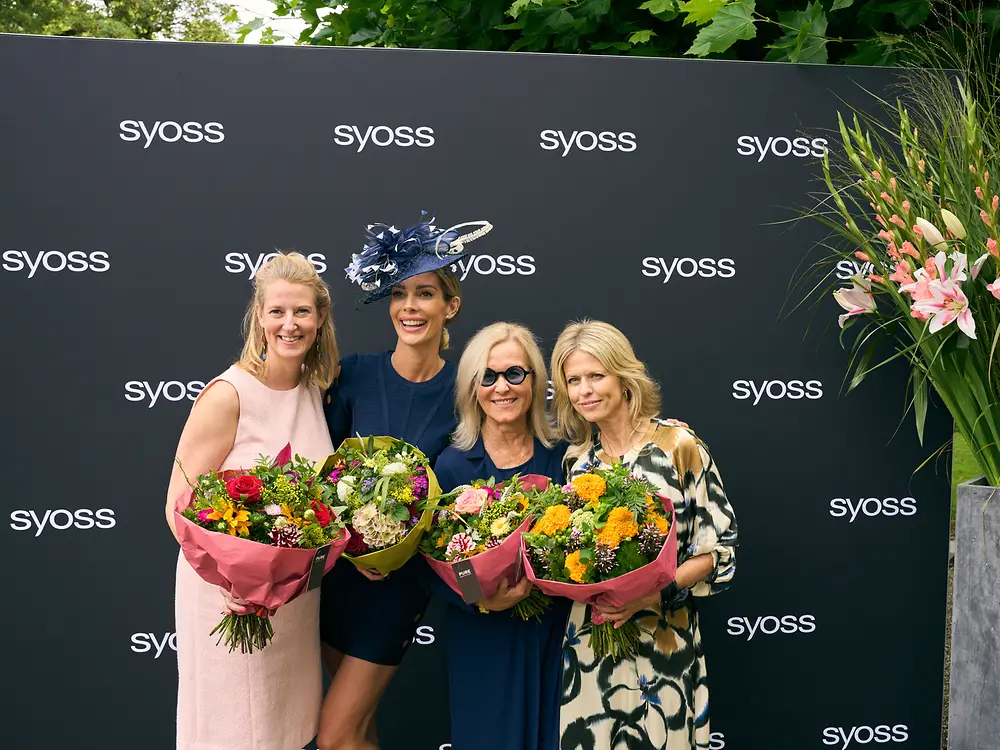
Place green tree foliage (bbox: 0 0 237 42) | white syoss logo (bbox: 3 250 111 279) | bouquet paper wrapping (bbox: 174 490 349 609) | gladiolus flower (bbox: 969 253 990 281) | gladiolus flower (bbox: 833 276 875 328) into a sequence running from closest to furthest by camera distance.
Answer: bouquet paper wrapping (bbox: 174 490 349 609)
gladiolus flower (bbox: 969 253 990 281)
gladiolus flower (bbox: 833 276 875 328)
white syoss logo (bbox: 3 250 111 279)
green tree foliage (bbox: 0 0 237 42)

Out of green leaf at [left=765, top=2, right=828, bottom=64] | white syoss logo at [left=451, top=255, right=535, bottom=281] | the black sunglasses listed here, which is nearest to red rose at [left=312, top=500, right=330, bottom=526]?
the black sunglasses

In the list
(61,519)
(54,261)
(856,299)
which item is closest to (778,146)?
(856,299)

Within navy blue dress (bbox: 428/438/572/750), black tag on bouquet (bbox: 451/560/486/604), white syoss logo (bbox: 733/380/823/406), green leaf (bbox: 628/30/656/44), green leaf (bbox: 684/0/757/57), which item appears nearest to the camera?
black tag on bouquet (bbox: 451/560/486/604)

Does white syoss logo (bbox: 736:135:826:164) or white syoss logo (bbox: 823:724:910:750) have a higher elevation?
white syoss logo (bbox: 736:135:826:164)

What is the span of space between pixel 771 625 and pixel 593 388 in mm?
1659

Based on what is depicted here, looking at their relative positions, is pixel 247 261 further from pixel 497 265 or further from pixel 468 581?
pixel 468 581

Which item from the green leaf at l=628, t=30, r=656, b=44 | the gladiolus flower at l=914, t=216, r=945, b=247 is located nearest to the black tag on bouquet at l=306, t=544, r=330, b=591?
the gladiolus flower at l=914, t=216, r=945, b=247

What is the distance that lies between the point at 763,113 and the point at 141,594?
3154 millimetres

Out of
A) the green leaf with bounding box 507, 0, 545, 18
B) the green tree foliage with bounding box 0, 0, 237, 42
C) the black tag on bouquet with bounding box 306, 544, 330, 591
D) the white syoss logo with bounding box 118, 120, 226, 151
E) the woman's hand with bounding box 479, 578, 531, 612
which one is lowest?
the woman's hand with bounding box 479, 578, 531, 612

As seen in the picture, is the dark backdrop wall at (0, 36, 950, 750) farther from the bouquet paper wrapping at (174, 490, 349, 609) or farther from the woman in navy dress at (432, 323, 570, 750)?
the bouquet paper wrapping at (174, 490, 349, 609)

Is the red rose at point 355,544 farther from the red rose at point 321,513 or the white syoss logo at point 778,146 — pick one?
the white syoss logo at point 778,146

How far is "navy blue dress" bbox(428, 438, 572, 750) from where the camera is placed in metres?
2.68

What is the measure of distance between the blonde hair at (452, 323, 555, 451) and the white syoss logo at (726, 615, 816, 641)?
1.44m

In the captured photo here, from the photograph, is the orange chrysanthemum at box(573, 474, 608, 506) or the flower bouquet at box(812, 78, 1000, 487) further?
the flower bouquet at box(812, 78, 1000, 487)
